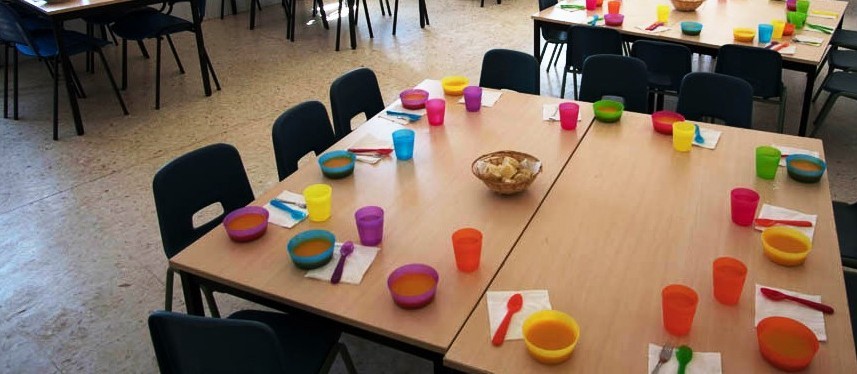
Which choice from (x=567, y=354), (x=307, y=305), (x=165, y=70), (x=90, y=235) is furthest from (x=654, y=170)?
(x=165, y=70)

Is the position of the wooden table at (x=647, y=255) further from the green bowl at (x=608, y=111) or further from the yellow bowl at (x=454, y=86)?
the yellow bowl at (x=454, y=86)

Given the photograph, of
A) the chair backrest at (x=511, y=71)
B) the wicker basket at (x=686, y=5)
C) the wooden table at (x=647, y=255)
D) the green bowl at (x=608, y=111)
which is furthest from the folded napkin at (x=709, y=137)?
the wicker basket at (x=686, y=5)

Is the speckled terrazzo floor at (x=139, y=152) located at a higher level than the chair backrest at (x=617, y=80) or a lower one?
lower

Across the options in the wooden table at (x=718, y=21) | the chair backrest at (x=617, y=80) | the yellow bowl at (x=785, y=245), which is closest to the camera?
the yellow bowl at (x=785, y=245)

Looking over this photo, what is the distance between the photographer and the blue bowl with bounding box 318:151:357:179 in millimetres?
2309

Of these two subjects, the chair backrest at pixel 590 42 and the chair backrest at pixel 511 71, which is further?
the chair backrest at pixel 590 42

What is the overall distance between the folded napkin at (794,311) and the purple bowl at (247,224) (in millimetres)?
1380

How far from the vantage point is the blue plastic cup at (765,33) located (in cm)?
367

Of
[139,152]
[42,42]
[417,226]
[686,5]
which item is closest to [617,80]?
[686,5]

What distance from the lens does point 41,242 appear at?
10.7ft

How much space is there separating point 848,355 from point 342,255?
1.26 m

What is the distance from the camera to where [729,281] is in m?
1.58

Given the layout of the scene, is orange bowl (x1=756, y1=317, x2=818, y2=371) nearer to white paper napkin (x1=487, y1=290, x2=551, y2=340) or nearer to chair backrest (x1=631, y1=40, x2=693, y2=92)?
white paper napkin (x1=487, y1=290, x2=551, y2=340)

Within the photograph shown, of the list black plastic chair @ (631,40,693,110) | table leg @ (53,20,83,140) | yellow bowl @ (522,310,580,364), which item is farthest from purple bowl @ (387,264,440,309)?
table leg @ (53,20,83,140)
